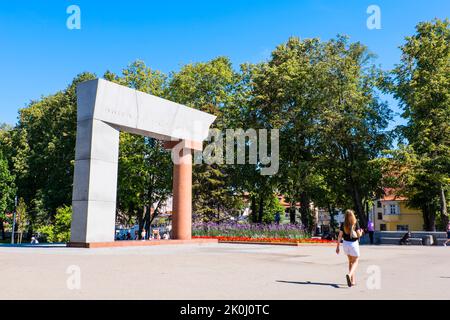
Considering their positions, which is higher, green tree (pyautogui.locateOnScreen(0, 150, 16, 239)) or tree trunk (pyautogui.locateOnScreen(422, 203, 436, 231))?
green tree (pyautogui.locateOnScreen(0, 150, 16, 239))

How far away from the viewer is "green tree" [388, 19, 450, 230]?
2956 cm

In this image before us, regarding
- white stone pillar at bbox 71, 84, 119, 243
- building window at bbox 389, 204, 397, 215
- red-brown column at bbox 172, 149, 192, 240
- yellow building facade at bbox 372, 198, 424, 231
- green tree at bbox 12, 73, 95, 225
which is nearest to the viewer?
white stone pillar at bbox 71, 84, 119, 243

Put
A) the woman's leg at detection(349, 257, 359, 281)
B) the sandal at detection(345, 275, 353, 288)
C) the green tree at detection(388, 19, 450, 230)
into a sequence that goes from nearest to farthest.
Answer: the sandal at detection(345, 275, 353, 288), the woman's leg at detection(349, 257, 359, 281), the green tree at detection(388, 19, 450, 230)

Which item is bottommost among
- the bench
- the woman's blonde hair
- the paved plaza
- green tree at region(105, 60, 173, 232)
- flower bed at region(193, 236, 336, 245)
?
the bench

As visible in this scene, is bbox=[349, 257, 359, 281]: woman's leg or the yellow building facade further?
the yellow building facade

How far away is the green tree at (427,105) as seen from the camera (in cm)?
2956

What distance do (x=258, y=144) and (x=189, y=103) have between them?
854cm

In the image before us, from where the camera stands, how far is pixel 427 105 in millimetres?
31938

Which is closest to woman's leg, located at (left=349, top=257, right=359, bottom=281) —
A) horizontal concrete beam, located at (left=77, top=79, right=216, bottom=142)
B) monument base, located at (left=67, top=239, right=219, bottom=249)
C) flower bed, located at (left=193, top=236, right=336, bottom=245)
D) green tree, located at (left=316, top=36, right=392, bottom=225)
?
monument base, located at (left=67, top=239, right=219, bottom=249)

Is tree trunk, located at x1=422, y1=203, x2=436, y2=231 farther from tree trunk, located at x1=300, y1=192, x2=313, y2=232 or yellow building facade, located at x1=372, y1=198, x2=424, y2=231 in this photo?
yellow building facade, located at x1=372, y1=198, x2=424, y2=231

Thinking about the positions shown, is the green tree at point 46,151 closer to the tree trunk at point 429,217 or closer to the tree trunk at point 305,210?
the tree trunk at point 305,210

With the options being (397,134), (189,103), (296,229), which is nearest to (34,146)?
(189,103)

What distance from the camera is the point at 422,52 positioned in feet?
109
